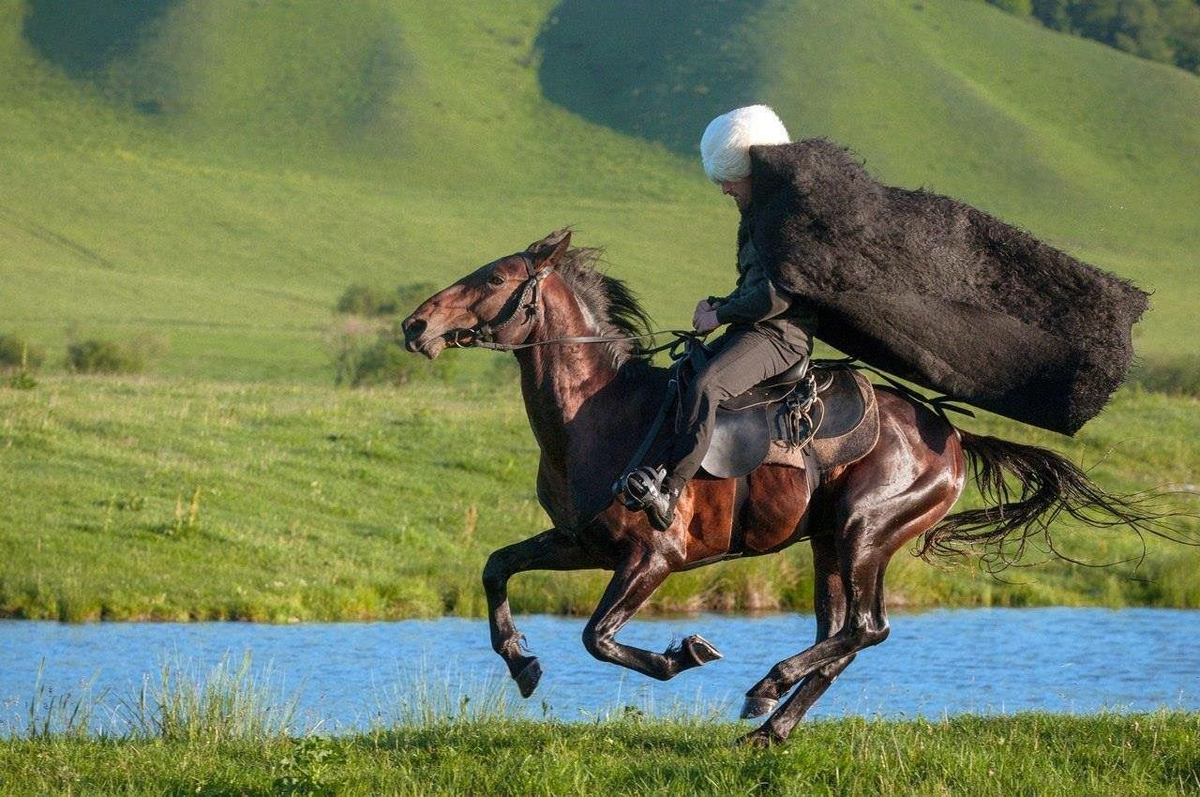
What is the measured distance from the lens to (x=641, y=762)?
7.92m

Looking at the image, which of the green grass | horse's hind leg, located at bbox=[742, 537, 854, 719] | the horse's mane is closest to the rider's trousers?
the horse's mane

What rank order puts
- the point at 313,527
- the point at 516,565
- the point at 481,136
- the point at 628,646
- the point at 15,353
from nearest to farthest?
the point at 628,646, the point at 516,565, the point at 313,527, the point at 15,353, the point at 481,136

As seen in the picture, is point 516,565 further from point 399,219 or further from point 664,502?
point 399,219

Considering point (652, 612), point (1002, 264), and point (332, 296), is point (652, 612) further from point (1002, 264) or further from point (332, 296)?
point (332, 296)

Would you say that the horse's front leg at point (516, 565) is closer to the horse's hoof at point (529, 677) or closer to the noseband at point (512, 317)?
the horse's hoof at point (529, 677)

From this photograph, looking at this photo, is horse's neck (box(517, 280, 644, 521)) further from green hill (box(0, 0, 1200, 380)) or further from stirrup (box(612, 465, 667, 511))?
green hill (box(0, 0, 1200, 380))

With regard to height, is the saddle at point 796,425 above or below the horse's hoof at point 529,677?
above

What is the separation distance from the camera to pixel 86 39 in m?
124

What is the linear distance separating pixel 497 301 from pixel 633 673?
5.43 metres

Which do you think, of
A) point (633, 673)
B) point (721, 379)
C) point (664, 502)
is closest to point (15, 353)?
point (633, 673)

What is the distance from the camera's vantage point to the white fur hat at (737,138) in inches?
347

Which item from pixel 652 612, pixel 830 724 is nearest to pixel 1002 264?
pixel 830 724

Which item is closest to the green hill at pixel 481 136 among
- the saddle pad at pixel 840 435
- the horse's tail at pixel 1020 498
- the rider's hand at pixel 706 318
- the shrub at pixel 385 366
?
the shrub at pixel 385 366

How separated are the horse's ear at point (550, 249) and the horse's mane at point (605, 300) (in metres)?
0.14
